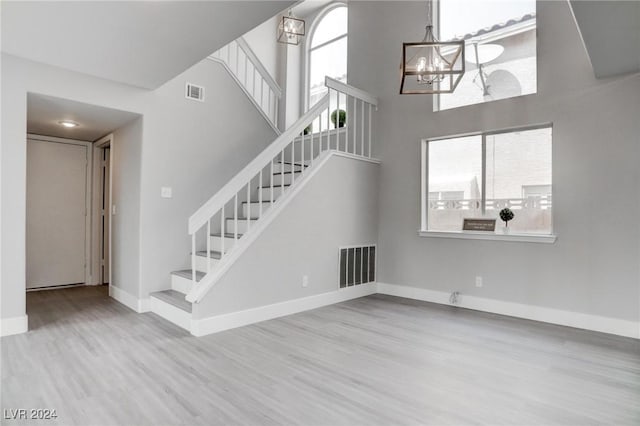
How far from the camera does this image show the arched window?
6.69 m

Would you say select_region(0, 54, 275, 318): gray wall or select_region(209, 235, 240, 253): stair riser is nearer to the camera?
select_region(0, 54, 275, 318): gray wall

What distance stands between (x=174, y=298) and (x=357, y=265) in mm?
2368

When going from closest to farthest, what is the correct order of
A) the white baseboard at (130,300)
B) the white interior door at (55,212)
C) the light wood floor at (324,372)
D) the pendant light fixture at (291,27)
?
1. the light wood floor at (324,372)
2. the white baseboard at (130,300)
3. the white interior door at (55,212)
4. the pendant light fixture at (291,27)

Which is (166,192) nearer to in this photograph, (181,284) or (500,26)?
(181,284)

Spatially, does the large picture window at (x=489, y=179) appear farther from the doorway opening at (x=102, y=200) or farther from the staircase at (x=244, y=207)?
the doorway opening at (x=102, y=200)

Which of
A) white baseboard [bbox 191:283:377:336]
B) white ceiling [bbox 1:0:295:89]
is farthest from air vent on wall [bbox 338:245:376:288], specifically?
white ceiling [bbox 1:0:295:89]

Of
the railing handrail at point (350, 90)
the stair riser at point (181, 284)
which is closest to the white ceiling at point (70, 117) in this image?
the stair riser at point (181, 284)

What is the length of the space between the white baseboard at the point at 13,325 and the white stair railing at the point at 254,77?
370cm

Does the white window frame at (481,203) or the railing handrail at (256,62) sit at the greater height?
the railing handrail at (256,62)

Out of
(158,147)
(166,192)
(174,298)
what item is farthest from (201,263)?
(158,147)

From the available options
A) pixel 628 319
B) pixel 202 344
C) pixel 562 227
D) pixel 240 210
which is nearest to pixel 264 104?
pixel 240 210

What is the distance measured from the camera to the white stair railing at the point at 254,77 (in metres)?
5.55

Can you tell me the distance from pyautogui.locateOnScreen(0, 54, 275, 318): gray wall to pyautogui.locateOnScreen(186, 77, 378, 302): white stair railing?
1.34 ft

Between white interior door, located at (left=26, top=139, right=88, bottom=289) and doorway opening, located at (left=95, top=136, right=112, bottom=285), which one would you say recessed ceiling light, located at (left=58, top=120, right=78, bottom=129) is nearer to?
white interior door, located at (left=26, top=139, right=88, bottom=289)
